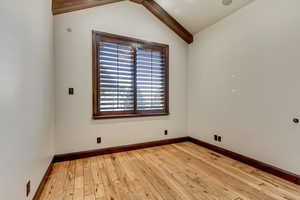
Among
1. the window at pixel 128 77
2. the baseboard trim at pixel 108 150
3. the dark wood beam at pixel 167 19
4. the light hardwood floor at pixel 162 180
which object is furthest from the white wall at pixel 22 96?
the dark wood beam at pixel 167 19

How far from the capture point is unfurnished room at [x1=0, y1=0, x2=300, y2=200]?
1.54 m

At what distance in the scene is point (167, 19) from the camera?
344 cm

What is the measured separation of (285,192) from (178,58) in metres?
3.06

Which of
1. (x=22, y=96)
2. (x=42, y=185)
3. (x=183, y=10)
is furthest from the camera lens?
(x=183, y=10)

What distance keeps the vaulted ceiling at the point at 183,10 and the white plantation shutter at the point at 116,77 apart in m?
0.77

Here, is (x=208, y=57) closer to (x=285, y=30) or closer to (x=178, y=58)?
(x=178, y=58)

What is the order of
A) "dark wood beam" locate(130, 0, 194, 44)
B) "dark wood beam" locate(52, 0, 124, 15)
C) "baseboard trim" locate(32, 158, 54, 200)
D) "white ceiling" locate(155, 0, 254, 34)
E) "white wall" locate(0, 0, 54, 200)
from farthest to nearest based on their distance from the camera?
"dark wood beam" locate(130, 0, 194, 44) → "white ceiling" locate(155, 0, 254, 34) → "dark wood beam" locate(52, 0, 124, 15) → "baseboard trim" locate(32, 158, 54, 200) → "white wall" locate(0, 0, 54, 200)

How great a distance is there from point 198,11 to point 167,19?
28.1 inches

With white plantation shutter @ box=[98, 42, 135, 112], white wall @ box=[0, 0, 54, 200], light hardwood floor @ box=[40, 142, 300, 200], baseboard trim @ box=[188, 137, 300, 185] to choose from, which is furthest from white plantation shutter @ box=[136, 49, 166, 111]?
white wall @ box=[0, 0, 54, 200]

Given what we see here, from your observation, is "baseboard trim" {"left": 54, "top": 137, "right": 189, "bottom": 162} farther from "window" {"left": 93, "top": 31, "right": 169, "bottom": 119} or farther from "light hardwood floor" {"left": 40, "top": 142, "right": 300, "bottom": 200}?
"window" {"left": 93, "top": 31, "right": 169, "bottom": 119}

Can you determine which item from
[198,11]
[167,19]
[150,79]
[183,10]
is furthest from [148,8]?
[150,79]

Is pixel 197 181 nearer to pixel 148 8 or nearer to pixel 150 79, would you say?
pixel 150 79

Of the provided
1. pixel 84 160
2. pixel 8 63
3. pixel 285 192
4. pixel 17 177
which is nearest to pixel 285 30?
pixel 285 192

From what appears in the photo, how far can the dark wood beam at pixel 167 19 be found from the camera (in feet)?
10.6
